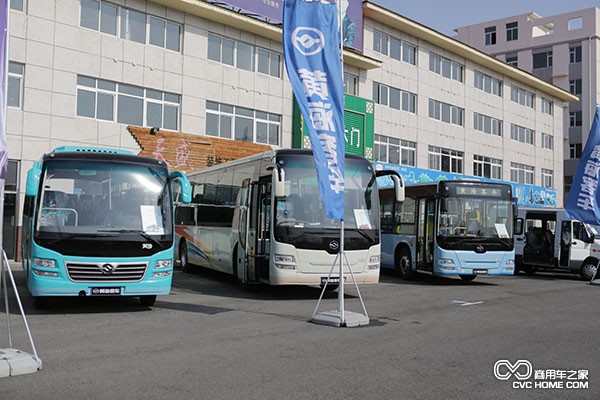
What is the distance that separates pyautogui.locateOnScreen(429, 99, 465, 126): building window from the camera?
4122cm

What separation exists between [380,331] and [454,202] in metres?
9.26

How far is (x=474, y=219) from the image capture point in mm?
18641

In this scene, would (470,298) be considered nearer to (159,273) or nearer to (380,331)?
(380,331)

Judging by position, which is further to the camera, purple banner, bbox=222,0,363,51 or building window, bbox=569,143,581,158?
building window, bbox=569,143,581,158

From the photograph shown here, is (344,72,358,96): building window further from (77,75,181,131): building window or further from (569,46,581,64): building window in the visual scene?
(569,46,581,64): building window

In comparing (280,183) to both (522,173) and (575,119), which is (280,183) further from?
(575,119)

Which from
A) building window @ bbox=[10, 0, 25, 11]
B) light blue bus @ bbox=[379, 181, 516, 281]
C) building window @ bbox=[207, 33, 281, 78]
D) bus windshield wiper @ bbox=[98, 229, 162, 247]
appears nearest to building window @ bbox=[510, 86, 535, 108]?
building window @ bbox=[207, 33, 281, 78]

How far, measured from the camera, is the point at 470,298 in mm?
15219

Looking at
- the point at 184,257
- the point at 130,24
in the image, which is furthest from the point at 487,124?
the point at 184,257

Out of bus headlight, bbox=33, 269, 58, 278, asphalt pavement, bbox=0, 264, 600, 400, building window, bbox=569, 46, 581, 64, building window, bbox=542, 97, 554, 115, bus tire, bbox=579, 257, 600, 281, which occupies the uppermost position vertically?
building window, bbox=569, 46, 581, 64

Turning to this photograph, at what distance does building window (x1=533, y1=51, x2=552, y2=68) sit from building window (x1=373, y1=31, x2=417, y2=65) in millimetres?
31904

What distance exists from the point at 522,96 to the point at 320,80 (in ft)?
143

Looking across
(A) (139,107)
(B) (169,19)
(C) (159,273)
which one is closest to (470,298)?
(C) (159,273)

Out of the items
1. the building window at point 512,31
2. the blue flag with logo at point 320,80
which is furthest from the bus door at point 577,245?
the building window at point 512,31
